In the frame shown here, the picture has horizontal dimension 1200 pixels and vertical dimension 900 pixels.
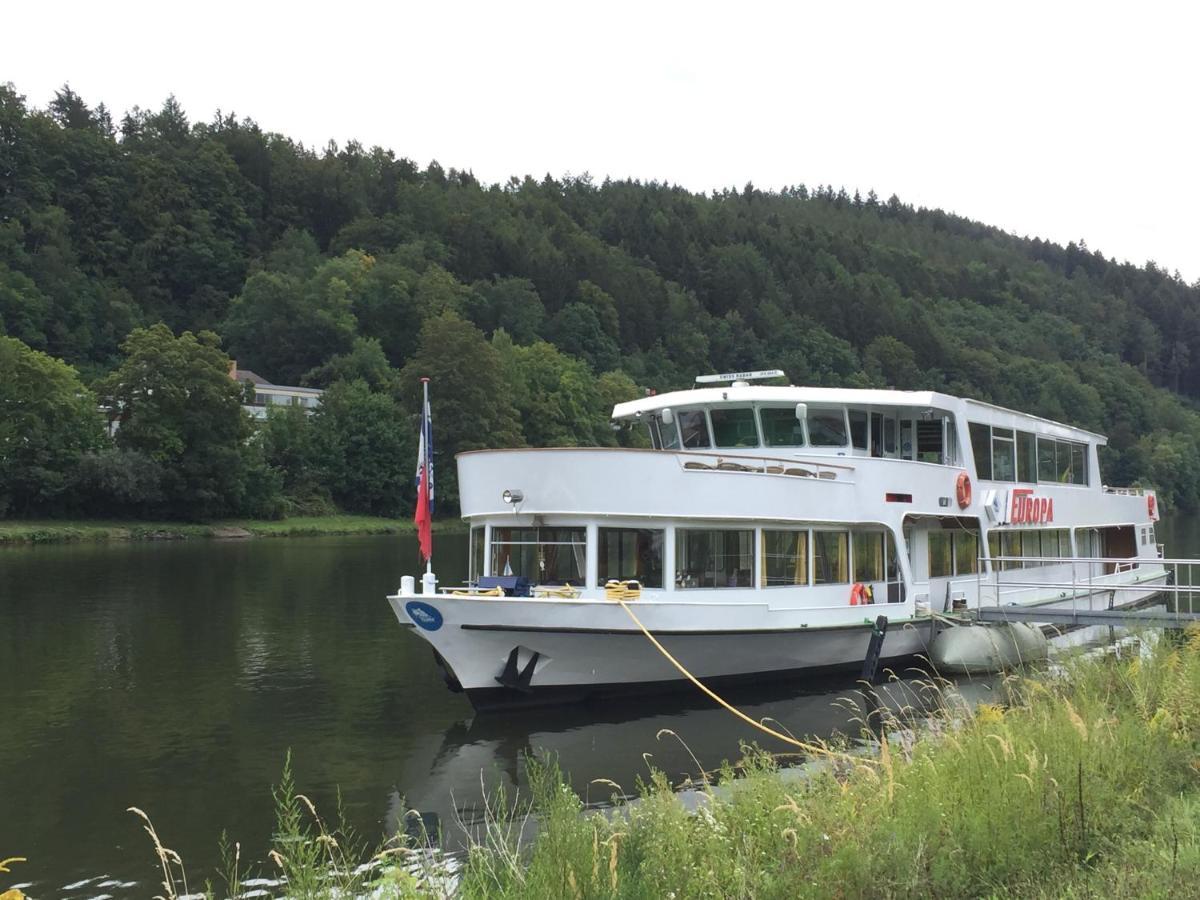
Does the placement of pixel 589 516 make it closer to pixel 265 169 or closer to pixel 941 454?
pixel 941 454

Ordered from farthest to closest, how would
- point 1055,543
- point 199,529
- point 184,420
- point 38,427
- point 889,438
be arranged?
1. point 184,420
2. point 199,529
3. point 38,427
4. point 1055,543
5. point 889,438

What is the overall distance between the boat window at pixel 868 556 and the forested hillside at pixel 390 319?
1900 inches

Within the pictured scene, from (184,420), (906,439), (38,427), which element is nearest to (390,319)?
(184,420)

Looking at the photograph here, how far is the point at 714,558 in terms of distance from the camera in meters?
16.4

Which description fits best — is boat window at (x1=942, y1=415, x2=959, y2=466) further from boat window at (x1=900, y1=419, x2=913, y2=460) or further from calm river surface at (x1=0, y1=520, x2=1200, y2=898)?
calm river surface at (x1=0, y1=520, x2=1200, y2=898)

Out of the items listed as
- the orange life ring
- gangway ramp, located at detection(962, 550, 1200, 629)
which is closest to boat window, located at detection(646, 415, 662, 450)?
the orange life ring

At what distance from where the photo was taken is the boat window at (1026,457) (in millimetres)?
21953

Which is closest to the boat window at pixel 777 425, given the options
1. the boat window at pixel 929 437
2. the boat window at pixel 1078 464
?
the boat window at pixel 929 437

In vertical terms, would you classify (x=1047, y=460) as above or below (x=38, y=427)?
below

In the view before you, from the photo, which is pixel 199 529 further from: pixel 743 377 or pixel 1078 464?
pixel 1078 464

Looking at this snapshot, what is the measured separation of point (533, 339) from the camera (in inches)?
4341

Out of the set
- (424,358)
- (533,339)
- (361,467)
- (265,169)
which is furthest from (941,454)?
(265,169)

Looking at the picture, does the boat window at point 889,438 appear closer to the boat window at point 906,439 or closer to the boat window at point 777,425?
the boat window at point 906,439

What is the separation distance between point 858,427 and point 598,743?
753 cm
